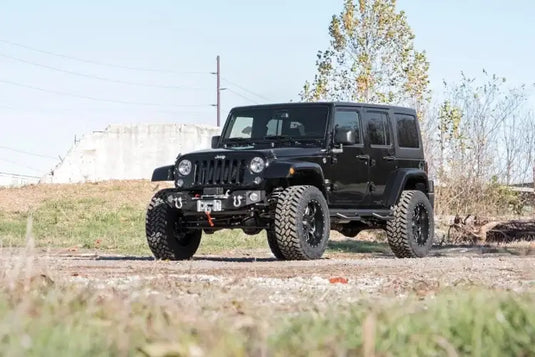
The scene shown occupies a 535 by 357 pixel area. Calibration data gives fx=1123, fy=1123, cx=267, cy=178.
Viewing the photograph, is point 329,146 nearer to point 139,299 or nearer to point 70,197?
point 139,299

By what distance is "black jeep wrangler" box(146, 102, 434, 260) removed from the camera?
1355 cm

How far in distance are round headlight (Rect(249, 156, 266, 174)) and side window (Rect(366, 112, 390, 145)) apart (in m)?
2.52

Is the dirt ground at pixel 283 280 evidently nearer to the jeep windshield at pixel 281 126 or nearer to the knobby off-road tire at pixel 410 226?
the jeep windshield at pixel 281 126

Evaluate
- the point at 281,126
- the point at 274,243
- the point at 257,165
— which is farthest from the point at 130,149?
the point at 257,165

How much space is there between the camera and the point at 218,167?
45.4 feet

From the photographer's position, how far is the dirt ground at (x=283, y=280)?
5867 mm

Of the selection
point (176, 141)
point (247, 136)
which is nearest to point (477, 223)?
point (247, 136)

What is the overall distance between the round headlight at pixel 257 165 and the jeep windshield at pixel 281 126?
1128 mm

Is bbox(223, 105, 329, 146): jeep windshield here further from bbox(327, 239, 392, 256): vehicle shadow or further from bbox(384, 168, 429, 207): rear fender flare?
bbox(327, 239, 392, 256): vehicle shadow

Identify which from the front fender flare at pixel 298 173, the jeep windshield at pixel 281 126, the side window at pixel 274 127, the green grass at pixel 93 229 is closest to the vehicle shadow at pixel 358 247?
the green grass at pixel 93 229

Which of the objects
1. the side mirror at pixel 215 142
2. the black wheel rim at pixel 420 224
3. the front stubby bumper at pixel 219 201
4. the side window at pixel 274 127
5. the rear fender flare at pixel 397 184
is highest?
the side window at pixel 274 127

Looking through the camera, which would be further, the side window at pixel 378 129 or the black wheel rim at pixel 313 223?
the side window at pixel 378 129

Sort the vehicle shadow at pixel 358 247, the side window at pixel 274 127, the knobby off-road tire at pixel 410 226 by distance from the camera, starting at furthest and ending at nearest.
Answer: the vehicle shadow at pixel 358 247 < the knobby off-road tire at pixel 410 226 < the side window at pixel 274 127

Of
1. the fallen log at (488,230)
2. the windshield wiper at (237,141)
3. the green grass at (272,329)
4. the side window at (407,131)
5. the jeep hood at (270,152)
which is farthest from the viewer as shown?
the fallen log at (488,230)
